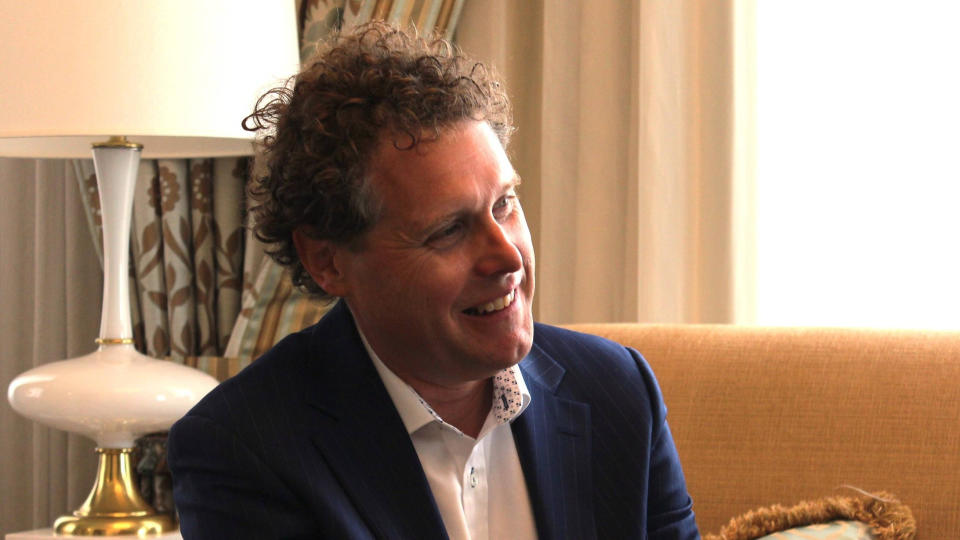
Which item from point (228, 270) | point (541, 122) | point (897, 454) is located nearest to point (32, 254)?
point (228, 270)

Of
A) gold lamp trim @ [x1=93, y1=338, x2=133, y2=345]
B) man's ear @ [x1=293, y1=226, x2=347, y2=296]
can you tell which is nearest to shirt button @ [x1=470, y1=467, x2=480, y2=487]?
man's ear @ [x1=293, y1=226, x2=347, y2=296]

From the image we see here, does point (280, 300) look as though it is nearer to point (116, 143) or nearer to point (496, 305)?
point (116, 143)

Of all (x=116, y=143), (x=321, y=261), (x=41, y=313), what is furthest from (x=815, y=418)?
(x=41, y=313)

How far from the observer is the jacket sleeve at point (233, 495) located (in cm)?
128

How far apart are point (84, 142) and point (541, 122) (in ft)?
3.22

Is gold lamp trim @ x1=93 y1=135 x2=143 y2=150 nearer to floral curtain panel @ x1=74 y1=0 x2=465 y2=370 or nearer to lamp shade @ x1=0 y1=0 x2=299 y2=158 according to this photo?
lamp shade @ x1=0 y1=0 x2=299 y2=158

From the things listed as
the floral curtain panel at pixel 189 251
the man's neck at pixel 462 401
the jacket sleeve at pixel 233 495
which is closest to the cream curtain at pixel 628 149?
the floral curtain panel at pixel 189 251

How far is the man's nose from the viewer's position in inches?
50.0

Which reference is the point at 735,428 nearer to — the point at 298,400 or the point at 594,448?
the point at 594,448

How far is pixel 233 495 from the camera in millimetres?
1293

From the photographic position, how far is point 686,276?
2432 mm

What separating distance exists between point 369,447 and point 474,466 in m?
0.14

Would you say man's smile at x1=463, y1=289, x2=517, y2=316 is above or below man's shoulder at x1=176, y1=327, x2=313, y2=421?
above

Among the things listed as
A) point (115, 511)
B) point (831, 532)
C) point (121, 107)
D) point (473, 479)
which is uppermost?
point (121, 107)
